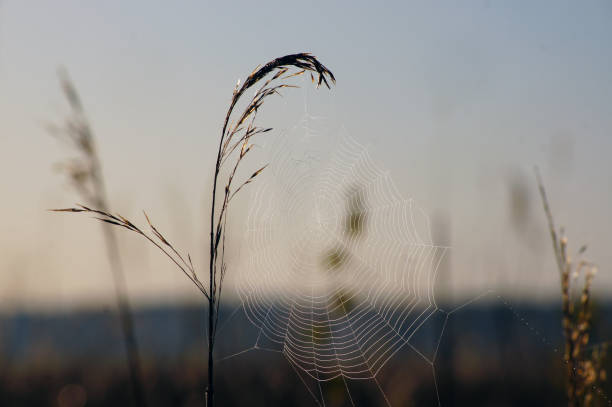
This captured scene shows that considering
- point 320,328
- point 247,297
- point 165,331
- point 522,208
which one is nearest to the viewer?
point 247,297

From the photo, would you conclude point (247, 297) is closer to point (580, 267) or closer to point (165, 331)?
point (580, 267)

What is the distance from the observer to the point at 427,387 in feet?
32.1

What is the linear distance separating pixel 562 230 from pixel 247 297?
5.40ft

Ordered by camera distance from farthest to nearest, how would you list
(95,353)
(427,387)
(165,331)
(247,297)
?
1. (165,331)
2. (427,387)
3. (95,353)
4. (247,297)

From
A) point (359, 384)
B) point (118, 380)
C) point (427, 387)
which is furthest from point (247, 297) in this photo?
point (427, 387)

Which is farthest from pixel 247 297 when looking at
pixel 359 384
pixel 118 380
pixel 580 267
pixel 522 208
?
pixel 118 380

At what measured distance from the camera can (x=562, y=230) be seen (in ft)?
6.71

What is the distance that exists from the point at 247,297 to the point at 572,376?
1.67 metres

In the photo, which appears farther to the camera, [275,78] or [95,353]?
[95,353]

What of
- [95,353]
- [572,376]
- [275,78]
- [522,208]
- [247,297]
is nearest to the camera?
[275,78]

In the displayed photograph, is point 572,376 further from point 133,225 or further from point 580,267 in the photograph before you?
point 133,225

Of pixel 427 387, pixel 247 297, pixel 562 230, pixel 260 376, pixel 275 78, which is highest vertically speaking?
pixel 275 78

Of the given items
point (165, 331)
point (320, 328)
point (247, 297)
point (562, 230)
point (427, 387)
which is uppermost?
point (562, 230)

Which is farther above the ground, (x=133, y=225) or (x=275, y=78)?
(x=275, y=78)
